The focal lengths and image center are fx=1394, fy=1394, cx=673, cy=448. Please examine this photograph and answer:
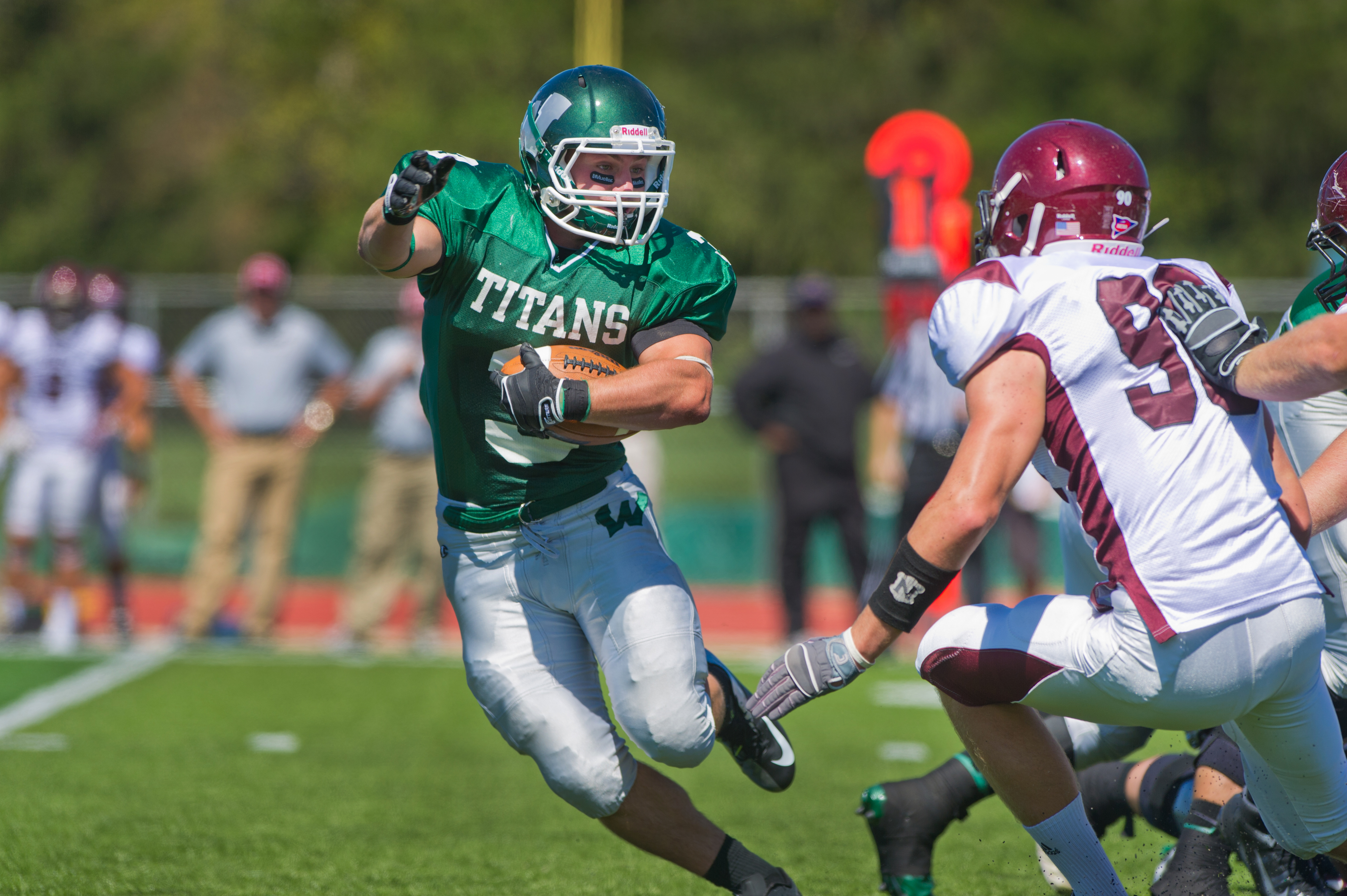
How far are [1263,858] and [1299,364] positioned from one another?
1261 mm

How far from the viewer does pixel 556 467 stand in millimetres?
3195

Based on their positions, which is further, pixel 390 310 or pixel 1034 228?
pixel 390 310

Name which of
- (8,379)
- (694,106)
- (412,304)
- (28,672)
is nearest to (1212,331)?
(412,304)

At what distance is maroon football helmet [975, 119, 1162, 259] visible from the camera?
9.16 ft

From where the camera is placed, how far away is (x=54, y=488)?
7.92m

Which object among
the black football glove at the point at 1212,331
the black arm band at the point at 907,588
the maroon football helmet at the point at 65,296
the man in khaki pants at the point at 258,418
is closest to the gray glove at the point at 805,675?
the black arm band at the point at 907,588

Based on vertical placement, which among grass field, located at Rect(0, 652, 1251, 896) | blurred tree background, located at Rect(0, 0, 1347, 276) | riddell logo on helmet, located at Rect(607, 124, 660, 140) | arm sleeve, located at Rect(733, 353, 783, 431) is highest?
blurred tree background, located at Rect(0, 0, 1347, 276)

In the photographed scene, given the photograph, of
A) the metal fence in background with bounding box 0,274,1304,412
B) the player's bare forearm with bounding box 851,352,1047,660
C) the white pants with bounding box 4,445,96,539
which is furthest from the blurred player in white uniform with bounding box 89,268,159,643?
the player's bare forearm with bounding box 851,352,1047,660

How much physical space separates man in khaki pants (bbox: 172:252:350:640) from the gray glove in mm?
5837

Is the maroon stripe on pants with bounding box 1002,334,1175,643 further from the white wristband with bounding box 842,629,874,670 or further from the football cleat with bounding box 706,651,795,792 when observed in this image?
the football cleat with bounding box 706,651,795,792

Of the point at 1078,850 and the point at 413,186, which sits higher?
the point at 413,186

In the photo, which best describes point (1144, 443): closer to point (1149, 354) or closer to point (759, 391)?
point (1149, 354)

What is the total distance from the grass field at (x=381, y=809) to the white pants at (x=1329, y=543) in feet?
2.59

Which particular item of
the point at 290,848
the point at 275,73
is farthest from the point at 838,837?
the point at 275,73
